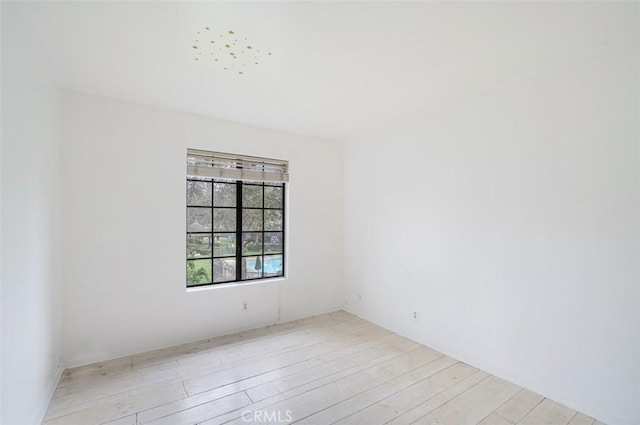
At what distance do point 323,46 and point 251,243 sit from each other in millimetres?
2512

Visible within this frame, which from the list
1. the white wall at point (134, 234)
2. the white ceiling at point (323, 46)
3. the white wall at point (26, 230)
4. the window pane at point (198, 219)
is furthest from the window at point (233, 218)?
the white wall at point (26, 230)

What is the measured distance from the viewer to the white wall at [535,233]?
199 cm

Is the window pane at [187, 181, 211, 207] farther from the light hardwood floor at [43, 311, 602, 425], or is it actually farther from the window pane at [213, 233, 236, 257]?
the light hardwood floor at [43, 311, 602, 425]

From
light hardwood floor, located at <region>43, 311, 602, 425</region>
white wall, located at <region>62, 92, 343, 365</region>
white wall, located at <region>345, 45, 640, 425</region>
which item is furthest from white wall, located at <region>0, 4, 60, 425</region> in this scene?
white wall, located at <region>345, 45, 640, 425</region>

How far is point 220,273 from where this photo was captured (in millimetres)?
3541

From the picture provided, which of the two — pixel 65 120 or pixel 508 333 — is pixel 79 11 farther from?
pixel 508 333

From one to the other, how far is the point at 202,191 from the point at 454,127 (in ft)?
9.27

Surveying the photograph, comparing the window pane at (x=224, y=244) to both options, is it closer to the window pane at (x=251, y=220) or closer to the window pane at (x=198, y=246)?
the window pane at (x=198, y=246)

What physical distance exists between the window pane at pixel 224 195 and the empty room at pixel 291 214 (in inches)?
1.5

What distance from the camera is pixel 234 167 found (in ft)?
11.5

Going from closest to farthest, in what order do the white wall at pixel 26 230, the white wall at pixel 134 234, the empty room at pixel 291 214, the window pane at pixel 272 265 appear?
the white wall at pixel 26 230
the empty room at pixel 291 214
the white wall at pixel 134 234
the window pane at pixel 272 265

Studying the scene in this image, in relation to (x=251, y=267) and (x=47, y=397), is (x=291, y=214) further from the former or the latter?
Answer: (x=47, y=397)

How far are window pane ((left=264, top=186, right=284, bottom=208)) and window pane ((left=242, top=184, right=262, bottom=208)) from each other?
0.28ft

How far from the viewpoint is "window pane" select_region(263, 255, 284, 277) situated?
12.8 feet
